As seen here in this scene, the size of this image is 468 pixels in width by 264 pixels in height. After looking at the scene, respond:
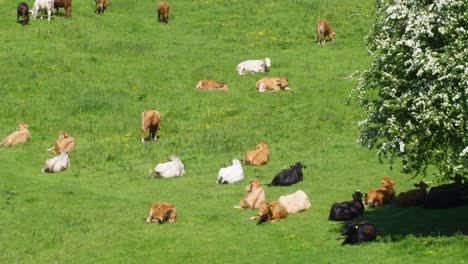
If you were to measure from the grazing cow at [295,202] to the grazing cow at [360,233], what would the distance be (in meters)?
3.88

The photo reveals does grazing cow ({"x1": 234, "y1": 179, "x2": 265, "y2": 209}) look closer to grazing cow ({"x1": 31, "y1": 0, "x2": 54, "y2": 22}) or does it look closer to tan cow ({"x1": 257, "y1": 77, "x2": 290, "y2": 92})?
tan cow ({"x1": 257, "y1": 77, "x2": 290, "y2": 92})

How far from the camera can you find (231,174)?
35688 millimetres

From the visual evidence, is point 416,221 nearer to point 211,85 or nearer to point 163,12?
point 211,85

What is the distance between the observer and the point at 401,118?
27125 millimetres

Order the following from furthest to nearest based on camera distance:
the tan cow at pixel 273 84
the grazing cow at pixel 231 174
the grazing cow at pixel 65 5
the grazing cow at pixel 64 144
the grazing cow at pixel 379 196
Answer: the grazing cow at pixel 65 5
the tan cow at pixel 273 84
the grazing cow at pixel 64 144
the grazing cow at pixel 231 174
the grazing cow at pixel 379 196

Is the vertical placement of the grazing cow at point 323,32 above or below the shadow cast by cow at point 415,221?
above

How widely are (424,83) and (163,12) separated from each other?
40201mm

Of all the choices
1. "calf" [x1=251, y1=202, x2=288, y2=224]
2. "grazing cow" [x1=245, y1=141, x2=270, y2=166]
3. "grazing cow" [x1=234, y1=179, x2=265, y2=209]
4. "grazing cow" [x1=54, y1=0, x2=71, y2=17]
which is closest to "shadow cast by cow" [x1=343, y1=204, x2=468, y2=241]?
"calf" [x1=251, y1=202, x2=288, y2=224]

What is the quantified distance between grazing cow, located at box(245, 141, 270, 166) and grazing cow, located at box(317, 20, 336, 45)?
22.5 metres

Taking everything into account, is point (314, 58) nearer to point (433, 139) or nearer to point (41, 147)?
point (41, 147)

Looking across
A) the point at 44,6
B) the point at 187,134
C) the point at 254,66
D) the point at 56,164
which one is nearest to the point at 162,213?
the point at 56,164

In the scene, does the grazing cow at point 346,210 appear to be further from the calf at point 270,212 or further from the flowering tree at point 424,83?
the flowering tree at point 424,83

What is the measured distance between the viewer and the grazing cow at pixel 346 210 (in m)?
29.7

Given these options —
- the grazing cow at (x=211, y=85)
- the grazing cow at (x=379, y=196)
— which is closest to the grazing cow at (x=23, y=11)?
the grazing cow at (x=211, y=85)
